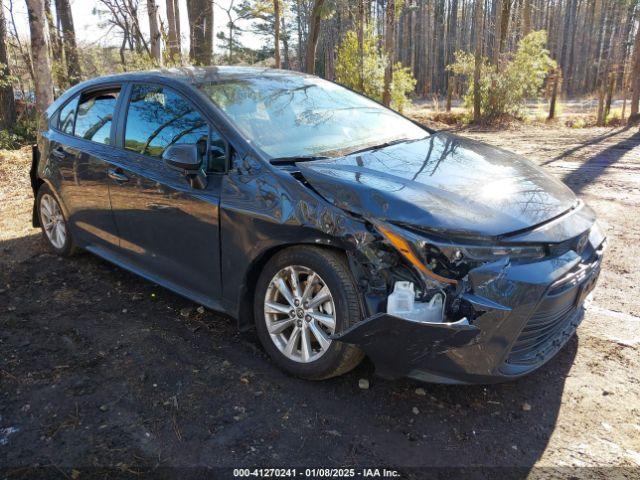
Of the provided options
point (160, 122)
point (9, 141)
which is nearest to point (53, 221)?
point (160, 122)

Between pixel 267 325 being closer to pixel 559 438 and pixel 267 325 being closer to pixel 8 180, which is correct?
pixel 559 438

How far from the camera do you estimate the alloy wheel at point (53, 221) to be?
488 cm

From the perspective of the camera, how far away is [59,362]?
10.5 ft

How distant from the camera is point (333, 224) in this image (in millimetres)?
2586

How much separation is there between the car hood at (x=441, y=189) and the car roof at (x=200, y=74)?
1.25 metres

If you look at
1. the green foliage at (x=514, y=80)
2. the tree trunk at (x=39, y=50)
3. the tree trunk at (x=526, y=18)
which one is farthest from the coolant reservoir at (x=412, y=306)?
the tree trunk at (x=526, y=18)

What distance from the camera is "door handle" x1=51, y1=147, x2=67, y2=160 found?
14.6 ft

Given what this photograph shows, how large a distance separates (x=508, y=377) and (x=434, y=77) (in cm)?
4526

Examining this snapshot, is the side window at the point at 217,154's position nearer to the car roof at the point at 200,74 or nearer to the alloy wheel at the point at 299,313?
the car roof at the point at 200,74

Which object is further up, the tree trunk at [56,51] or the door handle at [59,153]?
the tree trunk at [56,51]

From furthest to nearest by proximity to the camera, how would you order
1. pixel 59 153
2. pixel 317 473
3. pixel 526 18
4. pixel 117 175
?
pixel 526 18 → pixel 59 153 → pixel 117 175 → pixel 317 473

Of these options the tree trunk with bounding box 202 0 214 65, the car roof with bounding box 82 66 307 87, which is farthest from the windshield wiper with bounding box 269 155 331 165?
the tree trunk with bounding box 202 0 214 65

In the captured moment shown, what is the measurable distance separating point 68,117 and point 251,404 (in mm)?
3342

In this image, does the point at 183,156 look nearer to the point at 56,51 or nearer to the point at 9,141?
the point at 9,141
